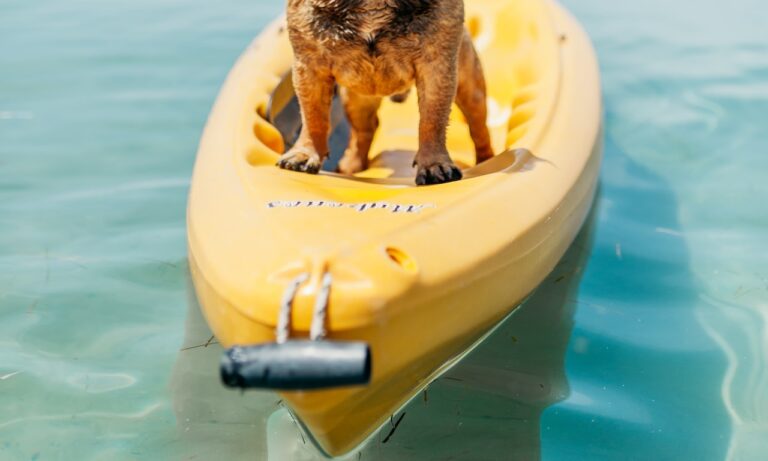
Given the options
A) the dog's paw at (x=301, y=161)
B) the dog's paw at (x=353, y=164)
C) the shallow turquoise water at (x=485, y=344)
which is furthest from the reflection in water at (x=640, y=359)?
the dog's paw at (x=301, y=161)

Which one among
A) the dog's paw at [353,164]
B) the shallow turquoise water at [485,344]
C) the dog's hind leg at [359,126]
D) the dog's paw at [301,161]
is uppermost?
the dog's paw at [301,161]

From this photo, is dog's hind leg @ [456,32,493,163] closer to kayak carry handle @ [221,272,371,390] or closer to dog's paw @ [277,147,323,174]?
dog's paw @ [277,147,323,174]

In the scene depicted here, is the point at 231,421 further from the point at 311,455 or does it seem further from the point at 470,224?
the point at 470,224

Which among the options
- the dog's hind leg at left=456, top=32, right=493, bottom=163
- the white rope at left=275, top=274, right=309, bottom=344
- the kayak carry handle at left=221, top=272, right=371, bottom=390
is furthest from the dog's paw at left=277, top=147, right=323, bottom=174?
the kayak carry handle at left=221, top=272, right=371, bottom=390

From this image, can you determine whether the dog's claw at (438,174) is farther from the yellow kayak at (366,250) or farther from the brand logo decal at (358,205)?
the brand logo decal at (358,205)

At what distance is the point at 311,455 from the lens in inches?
117

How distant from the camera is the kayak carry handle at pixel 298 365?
191 centimetres

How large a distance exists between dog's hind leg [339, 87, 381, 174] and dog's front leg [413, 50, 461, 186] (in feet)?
2.05

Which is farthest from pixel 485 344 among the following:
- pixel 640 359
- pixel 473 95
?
pixel 473 95

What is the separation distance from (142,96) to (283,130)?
2.51 m

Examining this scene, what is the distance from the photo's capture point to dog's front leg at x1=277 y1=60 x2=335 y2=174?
3.43 meters

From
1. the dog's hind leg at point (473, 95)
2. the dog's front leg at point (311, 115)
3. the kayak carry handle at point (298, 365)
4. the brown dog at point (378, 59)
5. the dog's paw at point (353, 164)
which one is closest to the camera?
the kayak carry handle at point (298, 365)

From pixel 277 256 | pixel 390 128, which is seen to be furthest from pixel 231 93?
pixel 277 256

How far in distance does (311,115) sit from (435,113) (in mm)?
515
